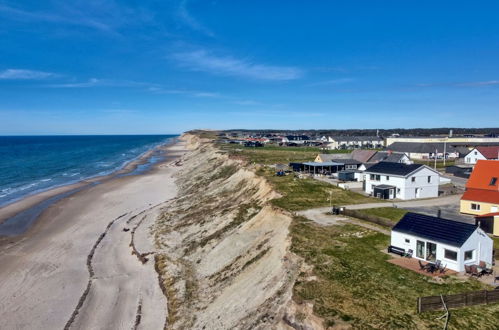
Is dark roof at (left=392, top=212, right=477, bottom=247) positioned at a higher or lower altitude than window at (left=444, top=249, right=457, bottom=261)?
higher

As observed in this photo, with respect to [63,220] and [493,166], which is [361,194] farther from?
[63,220]

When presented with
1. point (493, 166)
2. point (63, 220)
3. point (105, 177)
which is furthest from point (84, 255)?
point (105, 177)

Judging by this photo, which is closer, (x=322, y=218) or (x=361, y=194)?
(x=322, y=218)

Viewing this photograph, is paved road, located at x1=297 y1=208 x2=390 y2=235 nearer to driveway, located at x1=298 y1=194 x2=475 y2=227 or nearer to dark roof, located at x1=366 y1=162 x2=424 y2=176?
driveway, located at x1=298 y1=194 x2=475 y2=227

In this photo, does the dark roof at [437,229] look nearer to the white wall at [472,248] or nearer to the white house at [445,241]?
the white house at [445,241]

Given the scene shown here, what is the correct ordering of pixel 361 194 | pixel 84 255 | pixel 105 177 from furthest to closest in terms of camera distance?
pixel 105 177, pixel 361 194, pixel 84 255

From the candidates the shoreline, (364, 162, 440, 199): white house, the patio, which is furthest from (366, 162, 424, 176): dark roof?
the shoreline

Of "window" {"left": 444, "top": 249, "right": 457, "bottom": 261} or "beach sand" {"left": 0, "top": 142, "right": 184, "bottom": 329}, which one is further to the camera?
"beach sand" {"left": 0, "top": 142, "right": 184, "bottom": 329}

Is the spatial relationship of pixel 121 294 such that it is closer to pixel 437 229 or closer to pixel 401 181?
pixel 437 229
